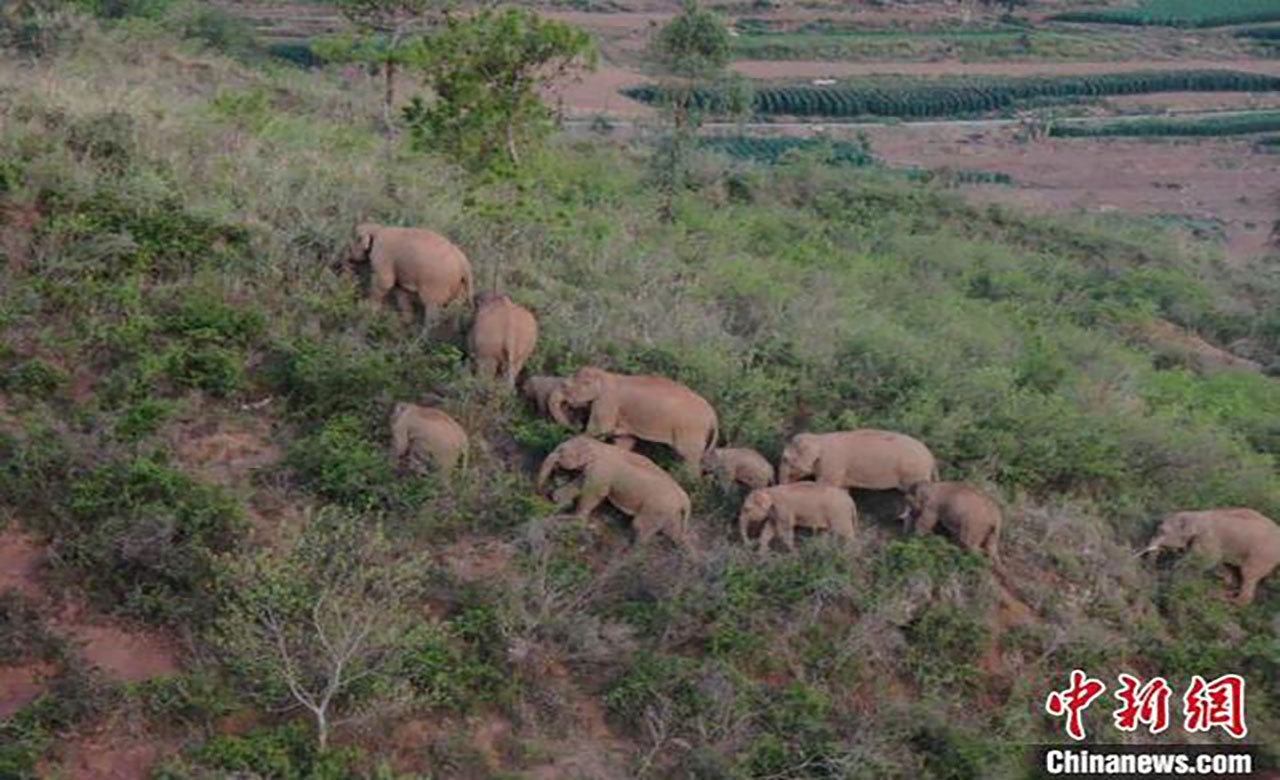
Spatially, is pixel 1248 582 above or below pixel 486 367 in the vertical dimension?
below

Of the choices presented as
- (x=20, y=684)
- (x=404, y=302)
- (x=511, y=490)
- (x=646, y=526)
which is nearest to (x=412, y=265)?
(x=404, y=302)

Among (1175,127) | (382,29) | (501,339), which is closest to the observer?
(501,339)

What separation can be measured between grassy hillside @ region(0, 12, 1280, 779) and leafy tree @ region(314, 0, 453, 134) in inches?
82.7

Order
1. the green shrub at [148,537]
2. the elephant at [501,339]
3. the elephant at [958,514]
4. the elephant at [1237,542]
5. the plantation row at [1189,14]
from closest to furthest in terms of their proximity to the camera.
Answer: the green shrub at [148,537], the elephant at [958,514], the elephant at [501,339], the elephant at [1237,542], the plantation row at [1189,14]

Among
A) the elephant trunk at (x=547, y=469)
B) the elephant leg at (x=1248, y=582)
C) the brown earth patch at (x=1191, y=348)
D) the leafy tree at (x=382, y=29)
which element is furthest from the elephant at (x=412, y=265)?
the brown earth patch at (x=1191, y=348)

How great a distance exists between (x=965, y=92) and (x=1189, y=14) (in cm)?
2846

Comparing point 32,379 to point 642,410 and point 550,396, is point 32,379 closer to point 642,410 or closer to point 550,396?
point 550,396

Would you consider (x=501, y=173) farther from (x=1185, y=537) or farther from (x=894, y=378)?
(x=1185, y=537)

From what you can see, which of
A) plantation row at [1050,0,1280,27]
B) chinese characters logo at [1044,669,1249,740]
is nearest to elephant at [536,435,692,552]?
chinese characters logo at [1044,669,1249,740]

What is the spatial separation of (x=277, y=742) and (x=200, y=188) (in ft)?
19.7

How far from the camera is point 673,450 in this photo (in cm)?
1002

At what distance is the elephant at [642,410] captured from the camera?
980 cm

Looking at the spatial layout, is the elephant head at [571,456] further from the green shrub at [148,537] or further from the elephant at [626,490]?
the green shrub at [148,537]

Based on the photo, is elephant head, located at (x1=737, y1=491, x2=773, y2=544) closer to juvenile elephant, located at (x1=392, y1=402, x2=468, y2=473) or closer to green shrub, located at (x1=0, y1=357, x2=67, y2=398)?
juvenile elephant, located at (x1=392, y1=402, x2=468, y2=473)
